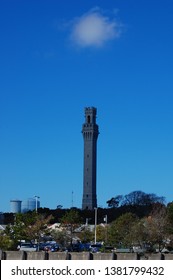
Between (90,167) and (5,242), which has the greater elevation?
(90,167)

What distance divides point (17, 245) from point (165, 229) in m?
18.9

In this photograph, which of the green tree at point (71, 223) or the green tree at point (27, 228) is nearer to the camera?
the green tree at point (27, 228)

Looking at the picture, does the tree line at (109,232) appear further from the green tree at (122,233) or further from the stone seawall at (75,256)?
the stone seawall at (75,256)

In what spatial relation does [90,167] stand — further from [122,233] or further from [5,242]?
[5,242]

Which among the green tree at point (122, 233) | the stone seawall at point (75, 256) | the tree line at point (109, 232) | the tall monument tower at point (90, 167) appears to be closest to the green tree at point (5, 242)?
the tree line at point (109, 232)

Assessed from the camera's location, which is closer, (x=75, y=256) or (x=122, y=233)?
(x=75, y=256)

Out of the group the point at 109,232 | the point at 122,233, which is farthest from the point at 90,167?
the point at 122,233

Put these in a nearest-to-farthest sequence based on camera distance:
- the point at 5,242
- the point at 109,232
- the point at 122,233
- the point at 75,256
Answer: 1. the point at 75,256
2. the point at 5,242
3. the point at 122,233
4. the point at 109,232

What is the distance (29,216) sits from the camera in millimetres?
79312

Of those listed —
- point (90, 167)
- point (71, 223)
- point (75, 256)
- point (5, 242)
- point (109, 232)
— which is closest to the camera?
point (75, 256)

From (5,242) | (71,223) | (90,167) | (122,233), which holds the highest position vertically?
(90,167)
